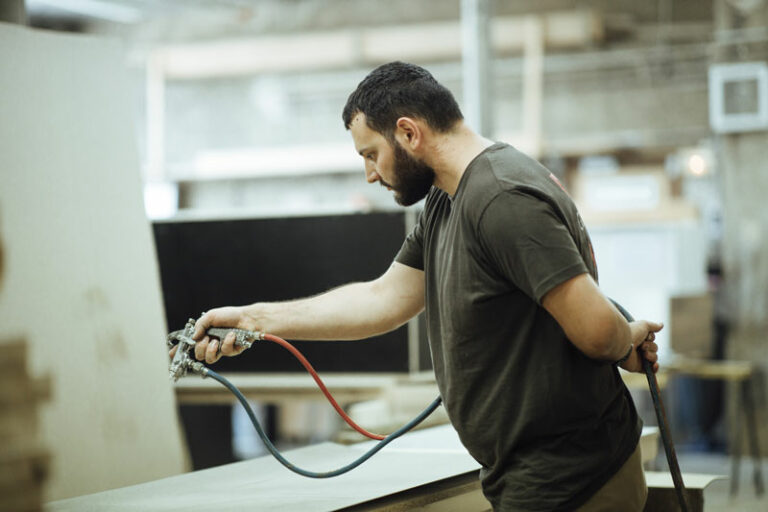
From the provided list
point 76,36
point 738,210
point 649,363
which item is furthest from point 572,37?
point 649,363

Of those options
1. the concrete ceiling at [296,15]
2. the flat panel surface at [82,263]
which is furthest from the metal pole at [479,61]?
the concrete ceiling at [296,15]

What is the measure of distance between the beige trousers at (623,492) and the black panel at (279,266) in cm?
162

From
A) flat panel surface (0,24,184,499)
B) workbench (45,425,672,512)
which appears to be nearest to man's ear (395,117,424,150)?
workbench (45,425,672,512)

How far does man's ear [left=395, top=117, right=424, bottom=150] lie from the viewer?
1584 mm

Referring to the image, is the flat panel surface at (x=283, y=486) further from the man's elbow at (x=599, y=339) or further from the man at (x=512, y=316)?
the man's elbow at (x=599, y=339)

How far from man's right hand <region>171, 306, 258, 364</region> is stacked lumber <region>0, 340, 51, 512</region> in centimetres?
61

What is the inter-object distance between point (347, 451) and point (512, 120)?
19.4 feet

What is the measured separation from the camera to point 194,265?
3.38 meters

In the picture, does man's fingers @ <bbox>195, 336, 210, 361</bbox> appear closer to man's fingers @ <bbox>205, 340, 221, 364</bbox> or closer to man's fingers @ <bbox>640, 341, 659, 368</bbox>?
man's fingers @ <bbox>205, 340, 221, 364</bbox>

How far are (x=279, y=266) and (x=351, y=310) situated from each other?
56.9 inches

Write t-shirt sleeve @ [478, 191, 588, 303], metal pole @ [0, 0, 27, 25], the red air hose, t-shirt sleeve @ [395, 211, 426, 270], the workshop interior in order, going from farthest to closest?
metal pole @ [0, 0, 27, 25] < the workshop interior < t-shirt sleeve @ [395, 211, 426, 270] < the red air hose < t-shirt sleeve @ [478, 191, 588, 303]

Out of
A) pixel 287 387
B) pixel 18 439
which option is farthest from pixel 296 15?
pixel 18 439

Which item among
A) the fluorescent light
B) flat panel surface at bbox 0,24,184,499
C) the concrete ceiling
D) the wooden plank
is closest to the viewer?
flat panel surface at bbox 0,24,184,499

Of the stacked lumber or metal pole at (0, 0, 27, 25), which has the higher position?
metal pole at (0, 0, 27, 25)
